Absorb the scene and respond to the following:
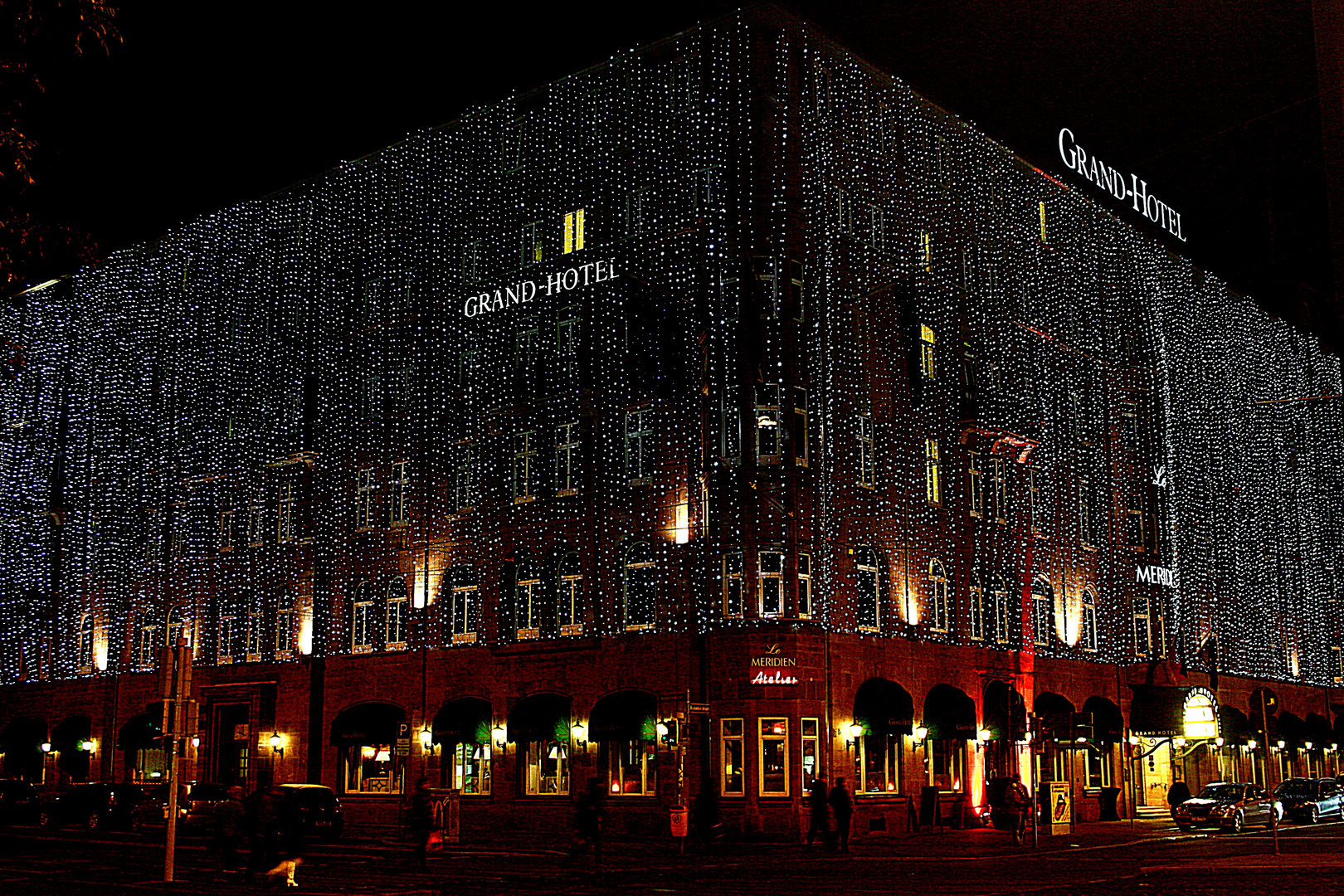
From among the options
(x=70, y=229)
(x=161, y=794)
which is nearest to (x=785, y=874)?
(x=70, y=229)

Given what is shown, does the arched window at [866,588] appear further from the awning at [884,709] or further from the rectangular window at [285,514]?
the rectangular window at [285,514]

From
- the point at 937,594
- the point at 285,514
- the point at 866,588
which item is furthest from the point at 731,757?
the point at 285,514

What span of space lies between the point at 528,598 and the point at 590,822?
13.3m

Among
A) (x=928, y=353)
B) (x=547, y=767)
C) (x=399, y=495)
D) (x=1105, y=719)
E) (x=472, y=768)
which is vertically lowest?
(x=472, y=768)

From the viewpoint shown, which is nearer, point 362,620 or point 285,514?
point 362,620

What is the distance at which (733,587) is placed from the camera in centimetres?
3759

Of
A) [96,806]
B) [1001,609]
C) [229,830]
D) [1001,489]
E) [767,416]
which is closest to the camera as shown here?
[229,830]

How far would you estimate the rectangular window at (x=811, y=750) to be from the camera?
36.9 m

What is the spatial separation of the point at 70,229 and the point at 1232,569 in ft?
185

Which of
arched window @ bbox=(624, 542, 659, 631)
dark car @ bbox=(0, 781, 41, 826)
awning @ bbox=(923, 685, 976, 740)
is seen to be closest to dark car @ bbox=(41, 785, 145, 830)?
dark car @ bbox=(0, 781, 41, 826)

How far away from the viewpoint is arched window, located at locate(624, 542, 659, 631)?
1545 inches

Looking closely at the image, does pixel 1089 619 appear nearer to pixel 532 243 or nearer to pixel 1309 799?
pixel 1309 799

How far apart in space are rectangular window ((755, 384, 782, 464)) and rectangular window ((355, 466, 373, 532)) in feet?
51.6

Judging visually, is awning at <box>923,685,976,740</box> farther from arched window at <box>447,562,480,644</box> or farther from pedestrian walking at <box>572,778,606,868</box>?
arched window at <box>447,562,480,644</box>
